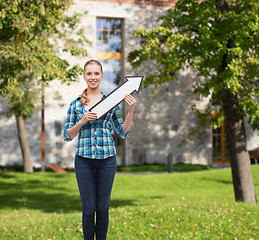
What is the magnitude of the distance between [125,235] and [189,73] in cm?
1917

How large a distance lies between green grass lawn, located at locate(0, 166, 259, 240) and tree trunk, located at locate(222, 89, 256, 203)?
46 centimetres

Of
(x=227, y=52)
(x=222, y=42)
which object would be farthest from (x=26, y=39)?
(x=227, y=52)

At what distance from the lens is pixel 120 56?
2331 centimetres

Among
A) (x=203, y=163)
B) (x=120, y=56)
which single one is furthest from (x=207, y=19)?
(x=203, y=163)

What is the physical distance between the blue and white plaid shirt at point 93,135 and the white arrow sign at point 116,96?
169 millimetres

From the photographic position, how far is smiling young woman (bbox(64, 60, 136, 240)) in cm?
356

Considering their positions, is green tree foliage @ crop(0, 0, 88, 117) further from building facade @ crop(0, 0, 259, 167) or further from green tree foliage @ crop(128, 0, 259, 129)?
building facade @ crop(0, 0, 259, 167)

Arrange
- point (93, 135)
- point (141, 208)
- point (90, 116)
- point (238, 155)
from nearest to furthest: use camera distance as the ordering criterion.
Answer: point (90, 116) → point (93, 135) → point (141, 208) → point (238, 155)

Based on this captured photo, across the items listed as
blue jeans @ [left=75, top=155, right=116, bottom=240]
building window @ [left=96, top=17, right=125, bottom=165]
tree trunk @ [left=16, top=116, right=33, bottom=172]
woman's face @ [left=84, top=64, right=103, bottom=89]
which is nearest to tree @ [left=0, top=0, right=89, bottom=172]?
woman's face @ [left=84, top=64, right=103, bottom=89]

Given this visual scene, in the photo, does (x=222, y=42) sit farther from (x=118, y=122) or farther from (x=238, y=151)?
(x=118, y=122)

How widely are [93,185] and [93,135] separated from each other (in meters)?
0.46

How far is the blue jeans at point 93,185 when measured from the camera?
355 centimetres

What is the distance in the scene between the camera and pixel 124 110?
893 inches

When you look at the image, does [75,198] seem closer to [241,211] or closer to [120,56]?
[241,211]
